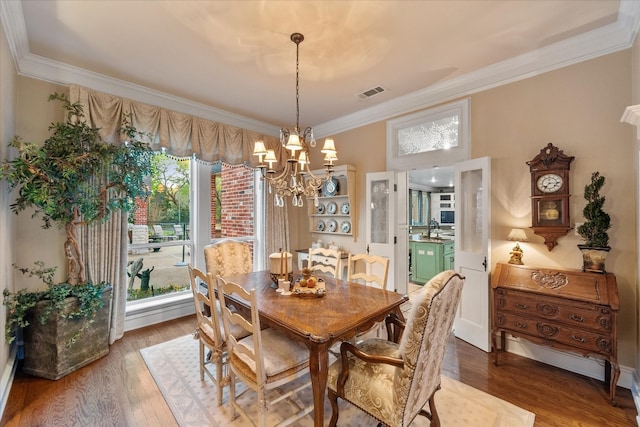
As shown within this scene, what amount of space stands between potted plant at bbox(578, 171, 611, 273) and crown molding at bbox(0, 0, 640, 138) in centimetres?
114

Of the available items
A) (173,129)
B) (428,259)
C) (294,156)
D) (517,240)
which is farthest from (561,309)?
(173,129)

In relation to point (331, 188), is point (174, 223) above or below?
below

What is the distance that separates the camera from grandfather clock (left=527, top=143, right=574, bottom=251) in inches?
98.7

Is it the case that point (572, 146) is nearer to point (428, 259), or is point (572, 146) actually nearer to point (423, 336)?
point (423, 336)

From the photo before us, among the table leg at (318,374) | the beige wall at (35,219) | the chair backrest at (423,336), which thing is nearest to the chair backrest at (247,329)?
the table leg at (318,374)

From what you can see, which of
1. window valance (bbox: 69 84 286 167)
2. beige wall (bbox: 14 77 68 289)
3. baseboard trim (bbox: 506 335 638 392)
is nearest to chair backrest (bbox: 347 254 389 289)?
baseboard trim (bbox: 506 335 638 392)

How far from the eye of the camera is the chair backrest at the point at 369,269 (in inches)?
103

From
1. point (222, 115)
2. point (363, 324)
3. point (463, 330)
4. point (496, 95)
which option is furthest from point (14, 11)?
point (463, 330)

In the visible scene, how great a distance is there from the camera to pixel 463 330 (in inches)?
124

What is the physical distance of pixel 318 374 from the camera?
1568mm

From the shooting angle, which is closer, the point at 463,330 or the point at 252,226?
the point at 463,330

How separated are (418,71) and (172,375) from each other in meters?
3.88

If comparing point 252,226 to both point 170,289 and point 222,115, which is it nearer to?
point 170,289

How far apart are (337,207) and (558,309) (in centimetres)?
303
